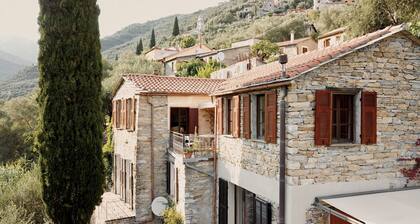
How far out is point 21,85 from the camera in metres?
96.7

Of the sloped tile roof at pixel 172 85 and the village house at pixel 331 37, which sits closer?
the sloped tile roof at pixel 172 85

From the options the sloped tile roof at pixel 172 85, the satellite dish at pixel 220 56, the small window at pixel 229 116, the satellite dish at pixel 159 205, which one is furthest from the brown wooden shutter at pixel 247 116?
the satellite dish at pixel 220 56

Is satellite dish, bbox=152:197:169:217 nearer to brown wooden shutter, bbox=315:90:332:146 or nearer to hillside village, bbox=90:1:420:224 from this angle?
hillside village, bbox=90:1:420:224

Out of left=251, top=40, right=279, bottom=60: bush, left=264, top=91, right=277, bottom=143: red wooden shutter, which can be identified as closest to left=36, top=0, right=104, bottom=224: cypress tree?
left=264, top=91, right=277, bottom=143: red wooden shutter

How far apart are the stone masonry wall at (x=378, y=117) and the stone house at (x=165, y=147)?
7.01 metres

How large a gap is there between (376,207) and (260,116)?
5.33 meters

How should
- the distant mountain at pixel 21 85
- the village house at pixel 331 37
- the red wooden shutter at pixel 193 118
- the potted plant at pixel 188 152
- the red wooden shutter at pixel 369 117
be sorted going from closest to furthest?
the red wooden shutter at pixel 369 117 < the potted plant at pixel 188 152 < the red wooden shutter at pixel 193 118 < the village house at pixel 331 37 < the distant mountain at pixel 21 85

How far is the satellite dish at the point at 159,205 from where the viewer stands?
20.3 m

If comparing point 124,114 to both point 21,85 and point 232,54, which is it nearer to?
point 232,54

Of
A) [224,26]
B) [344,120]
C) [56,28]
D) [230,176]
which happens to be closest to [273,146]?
[344,120]

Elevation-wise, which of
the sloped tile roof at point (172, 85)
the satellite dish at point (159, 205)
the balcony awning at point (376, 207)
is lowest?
the satellite dish at point (159, 205)

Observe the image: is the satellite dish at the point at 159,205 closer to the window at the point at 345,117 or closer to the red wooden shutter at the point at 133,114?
the red wooden shutter at the point at 133,114

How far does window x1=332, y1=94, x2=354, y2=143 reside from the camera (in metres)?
12.5

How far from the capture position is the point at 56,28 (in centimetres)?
1435
